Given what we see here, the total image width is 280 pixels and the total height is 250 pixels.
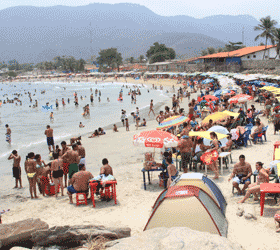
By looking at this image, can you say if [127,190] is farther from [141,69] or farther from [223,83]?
[141,69]

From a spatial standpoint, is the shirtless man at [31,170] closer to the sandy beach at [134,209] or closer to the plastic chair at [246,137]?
the sandy beach at [134,209]

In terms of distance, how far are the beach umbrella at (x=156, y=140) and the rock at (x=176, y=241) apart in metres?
3.84

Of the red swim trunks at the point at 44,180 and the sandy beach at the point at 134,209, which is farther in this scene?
the red swim trunks at the point at 44,180

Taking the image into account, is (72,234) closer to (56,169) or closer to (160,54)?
(56,169)

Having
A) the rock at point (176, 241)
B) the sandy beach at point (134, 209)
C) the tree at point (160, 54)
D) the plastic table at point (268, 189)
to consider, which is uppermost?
the tree at point (160, 54)

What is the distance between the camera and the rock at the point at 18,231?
4215 millimetres

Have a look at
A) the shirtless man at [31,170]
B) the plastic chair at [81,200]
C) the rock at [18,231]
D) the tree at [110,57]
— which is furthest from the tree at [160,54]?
the rock at [18,231]

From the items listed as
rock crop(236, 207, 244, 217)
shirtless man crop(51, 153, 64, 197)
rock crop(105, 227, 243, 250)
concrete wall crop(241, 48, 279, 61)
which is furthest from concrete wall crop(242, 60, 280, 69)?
rock crop(105, 227, 243, 250)

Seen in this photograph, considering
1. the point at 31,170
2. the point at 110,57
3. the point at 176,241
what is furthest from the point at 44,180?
the point at 110,57

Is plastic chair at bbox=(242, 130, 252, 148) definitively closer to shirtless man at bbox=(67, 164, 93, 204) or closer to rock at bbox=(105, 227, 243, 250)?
shirtless man at bbox=(67, 164, 93, 204)

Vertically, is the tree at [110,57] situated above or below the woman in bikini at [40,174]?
above

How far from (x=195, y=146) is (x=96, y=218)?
4.16 m

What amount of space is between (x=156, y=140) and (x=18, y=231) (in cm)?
393

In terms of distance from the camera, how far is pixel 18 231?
4348mm
